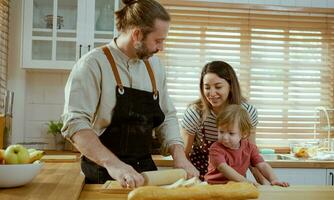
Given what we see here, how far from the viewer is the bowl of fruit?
1215mm

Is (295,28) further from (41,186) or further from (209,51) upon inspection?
(41,186)

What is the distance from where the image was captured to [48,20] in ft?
9.57

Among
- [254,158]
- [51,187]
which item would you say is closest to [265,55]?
[254,158]

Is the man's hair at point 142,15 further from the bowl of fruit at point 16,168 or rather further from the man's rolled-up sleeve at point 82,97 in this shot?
the bowl of fruit at point 16,168

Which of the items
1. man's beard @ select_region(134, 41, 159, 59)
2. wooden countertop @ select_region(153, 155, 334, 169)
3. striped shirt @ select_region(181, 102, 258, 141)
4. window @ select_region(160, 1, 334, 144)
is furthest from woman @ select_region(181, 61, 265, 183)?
window @ select_region(160, 1, 334, 144)

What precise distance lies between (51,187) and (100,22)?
1.83 meters

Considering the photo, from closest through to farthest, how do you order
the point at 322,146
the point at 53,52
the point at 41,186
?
the point at 41,186 → the point at 53,52 → the point at 322,146

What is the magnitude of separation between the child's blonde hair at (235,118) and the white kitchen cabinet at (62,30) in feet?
4.36

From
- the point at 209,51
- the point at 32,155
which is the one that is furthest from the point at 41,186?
the point at 209,51

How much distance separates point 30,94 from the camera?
3.11 metres

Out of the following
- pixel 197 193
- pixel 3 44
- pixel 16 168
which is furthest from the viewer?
pixel 3 44

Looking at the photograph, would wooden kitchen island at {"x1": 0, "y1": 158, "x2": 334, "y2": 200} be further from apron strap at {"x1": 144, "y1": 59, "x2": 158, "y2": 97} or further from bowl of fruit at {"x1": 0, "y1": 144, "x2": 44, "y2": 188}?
apron strap at {"x1": 144, "y1": 59, "x2": 158, "y2": 97}

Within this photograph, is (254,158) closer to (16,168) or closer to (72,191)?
(72,191)

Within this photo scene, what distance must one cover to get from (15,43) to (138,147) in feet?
5.80
